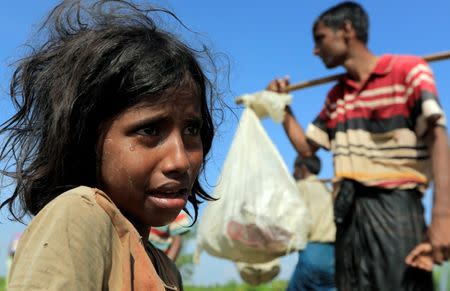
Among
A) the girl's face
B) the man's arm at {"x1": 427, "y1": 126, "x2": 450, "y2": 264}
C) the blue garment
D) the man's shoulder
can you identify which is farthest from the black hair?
the girl's face

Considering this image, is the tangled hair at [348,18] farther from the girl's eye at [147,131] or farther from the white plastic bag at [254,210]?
the girl's eye at [147,131]

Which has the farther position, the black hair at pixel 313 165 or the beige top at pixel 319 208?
the black hair at pixel 313 165

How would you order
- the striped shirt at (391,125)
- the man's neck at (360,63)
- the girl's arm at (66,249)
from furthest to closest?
the man's neck at (360,63) < the striped shirt at (391,125) < the girl's arm at (66,249)

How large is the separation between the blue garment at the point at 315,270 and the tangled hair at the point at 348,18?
204 centimetres

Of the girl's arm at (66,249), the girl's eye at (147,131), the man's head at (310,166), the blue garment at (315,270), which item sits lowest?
the blue garment at (315,270)

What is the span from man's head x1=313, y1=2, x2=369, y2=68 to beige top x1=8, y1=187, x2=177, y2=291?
2274 millimetres

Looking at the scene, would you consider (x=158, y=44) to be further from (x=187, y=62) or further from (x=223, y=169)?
(x=223, y=169)

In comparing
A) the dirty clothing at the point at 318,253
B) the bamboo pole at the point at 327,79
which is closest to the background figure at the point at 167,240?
the dirty clothing at the point at 318,253

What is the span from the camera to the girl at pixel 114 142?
3.25ft

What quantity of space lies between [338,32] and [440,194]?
1014 millimetres

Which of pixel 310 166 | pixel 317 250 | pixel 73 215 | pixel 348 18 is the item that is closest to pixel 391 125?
pixel 348 18

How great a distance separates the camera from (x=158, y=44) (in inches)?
51.2

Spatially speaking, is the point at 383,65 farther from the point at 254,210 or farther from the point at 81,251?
the point at 81,251

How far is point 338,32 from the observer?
3160 millimetres
